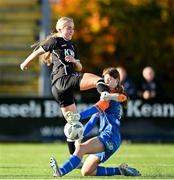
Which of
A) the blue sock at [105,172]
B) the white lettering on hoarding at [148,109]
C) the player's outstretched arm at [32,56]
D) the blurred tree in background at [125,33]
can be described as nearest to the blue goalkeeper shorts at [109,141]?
the blue sock at [105,172]

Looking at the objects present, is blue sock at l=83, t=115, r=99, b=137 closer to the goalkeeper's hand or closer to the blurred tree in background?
the goalkeeper's hand

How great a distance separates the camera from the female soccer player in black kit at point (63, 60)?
1292cm

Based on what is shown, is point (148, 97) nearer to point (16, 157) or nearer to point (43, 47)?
point (16, 157)

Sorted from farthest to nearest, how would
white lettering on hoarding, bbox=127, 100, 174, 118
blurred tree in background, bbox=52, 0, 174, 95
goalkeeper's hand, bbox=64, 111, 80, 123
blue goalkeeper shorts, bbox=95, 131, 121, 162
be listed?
blurred tree in background, bbox=52, 0, 174, 95 < white lettering on hoarding, bbox=127, 100, 174, 118 < blue goalkeeper shorts, bbox=95, 131, 121, 162 < goalkeeper's hand, bbox=64, 111, 80, 123

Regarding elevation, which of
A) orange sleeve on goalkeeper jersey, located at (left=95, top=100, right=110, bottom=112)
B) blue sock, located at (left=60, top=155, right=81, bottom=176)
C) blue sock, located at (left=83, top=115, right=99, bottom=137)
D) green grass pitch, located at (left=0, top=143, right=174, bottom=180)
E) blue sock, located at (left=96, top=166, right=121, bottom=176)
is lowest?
green grass pitch, located at (left=0, top=143, right=174, bottom=180)

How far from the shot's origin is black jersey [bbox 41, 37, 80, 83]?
42.8ft

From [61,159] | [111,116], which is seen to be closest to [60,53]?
[111,116]

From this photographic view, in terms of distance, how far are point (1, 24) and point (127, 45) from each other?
234 inches

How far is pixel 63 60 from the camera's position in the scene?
13.2m

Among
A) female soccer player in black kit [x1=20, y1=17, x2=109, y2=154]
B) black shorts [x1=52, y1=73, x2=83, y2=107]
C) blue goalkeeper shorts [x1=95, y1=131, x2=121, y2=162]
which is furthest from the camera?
female soccer player in black kit [x1=20, y1=17, x2=109, y2=154]

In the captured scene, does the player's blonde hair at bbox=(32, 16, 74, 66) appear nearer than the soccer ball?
No

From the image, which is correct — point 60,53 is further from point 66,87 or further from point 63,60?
point 66,87

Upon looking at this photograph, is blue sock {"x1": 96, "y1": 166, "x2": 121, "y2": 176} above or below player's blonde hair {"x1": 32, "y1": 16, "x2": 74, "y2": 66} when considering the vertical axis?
below

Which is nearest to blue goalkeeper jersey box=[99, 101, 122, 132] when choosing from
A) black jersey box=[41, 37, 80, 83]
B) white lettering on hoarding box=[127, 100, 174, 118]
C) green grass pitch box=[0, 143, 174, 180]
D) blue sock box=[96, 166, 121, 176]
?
blue sock box=[96, 166, 121, 176]
